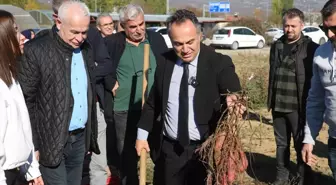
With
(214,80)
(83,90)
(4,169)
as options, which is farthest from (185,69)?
(4,169)

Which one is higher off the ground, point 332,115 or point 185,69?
point 185,69

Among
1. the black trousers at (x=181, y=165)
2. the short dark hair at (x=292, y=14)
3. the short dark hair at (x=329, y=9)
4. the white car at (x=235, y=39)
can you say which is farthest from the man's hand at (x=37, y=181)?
the white car at (x=235, y=39)

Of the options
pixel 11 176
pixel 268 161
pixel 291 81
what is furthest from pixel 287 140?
pixel 11 176

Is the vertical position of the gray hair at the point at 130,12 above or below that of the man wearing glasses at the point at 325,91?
above

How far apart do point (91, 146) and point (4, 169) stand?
1.20 meters

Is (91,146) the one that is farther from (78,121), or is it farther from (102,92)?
(102,92)

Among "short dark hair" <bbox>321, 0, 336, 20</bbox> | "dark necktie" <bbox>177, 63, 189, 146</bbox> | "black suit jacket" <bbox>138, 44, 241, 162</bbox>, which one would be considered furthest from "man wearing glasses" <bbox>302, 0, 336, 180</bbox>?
"dark necktie" <bbox>177, 63, 189, 146</bbox>

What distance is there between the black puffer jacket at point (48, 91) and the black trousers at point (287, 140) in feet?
8.33

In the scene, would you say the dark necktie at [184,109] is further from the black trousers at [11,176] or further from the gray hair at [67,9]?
the black trousers at [11,176]

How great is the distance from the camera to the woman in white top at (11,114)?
8.12ft

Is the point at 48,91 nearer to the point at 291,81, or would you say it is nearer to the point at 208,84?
the point at 208,84

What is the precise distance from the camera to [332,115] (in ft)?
10.4

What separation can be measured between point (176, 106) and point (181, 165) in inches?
16.6

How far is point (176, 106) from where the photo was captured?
10.3 ft
